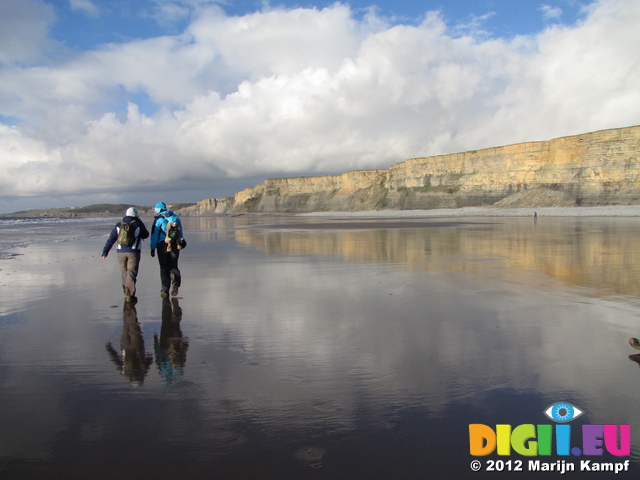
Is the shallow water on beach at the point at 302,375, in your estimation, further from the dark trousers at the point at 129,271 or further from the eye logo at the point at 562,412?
the dark trousers at the point at 129,271

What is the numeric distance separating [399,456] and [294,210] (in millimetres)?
158713

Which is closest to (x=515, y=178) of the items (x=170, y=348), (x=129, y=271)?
(x=129, y=271)

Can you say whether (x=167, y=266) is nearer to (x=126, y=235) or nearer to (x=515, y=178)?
(x=126, y=235)

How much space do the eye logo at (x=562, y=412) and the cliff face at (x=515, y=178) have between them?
83.8 meters

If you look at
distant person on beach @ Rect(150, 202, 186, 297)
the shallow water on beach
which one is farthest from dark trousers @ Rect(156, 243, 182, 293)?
the shallow water on beach

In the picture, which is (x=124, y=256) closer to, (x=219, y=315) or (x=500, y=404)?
(x=219, y=315)

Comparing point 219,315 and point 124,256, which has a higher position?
point 124,256

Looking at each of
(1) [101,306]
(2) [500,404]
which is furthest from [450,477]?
(1) [101,306]

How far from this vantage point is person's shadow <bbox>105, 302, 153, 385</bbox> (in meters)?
4.29

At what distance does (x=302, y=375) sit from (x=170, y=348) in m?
1.89

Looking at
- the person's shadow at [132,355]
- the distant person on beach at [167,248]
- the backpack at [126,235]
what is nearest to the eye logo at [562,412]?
the person's shadow at [132,355]

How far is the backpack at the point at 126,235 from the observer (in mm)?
7820

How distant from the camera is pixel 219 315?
6648 millimetres

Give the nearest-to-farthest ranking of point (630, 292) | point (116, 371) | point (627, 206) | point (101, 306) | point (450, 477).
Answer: point (450, 477) → point (116, 371) → point (101, 306) → point (630, 292) → point (627, 206)
